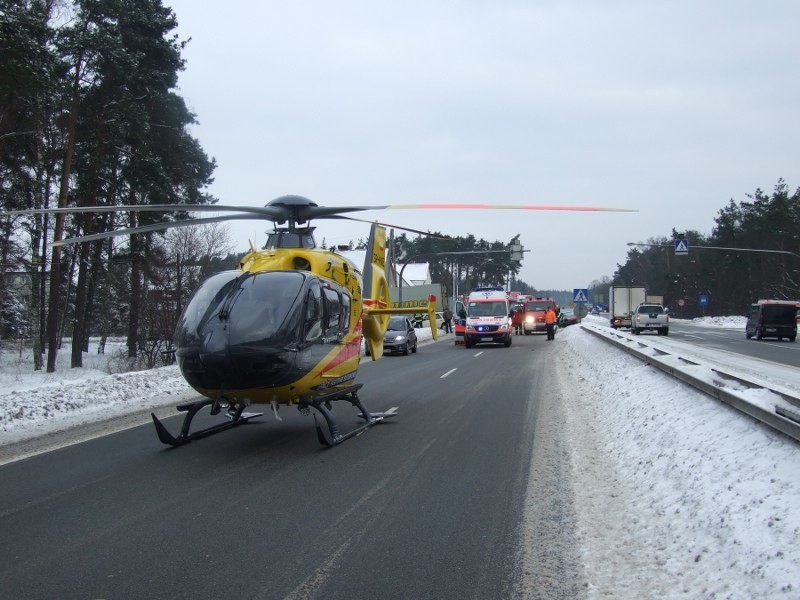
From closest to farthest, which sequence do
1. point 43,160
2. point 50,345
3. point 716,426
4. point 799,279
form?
point 716,426 → point 43,160 → point 50,345 → point 799,279

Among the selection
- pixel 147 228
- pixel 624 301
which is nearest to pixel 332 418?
pixel 147 228

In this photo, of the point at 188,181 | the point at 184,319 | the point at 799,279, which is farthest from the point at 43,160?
the point at 799,279

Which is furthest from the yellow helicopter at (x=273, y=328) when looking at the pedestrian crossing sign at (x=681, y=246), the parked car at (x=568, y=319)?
the parked car at (x=568, y=319)

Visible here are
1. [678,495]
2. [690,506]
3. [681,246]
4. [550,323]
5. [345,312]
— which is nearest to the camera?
[690,506]

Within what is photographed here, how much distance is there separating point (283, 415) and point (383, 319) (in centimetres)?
301

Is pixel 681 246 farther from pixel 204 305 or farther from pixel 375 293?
pixel 204 305

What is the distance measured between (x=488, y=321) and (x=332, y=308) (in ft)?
71.5

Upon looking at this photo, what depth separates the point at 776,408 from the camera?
204 inches

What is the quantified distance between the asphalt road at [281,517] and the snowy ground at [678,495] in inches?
15.0

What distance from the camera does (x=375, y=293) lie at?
475 inches

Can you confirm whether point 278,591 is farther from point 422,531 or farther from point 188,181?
point 188,181

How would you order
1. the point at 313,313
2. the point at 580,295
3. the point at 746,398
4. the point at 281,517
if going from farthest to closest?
the point at 580,295, the point at 313,313, the point at 746,398, the point at 281,517

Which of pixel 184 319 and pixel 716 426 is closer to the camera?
pixel 716 426

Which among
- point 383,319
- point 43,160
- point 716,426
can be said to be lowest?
point 716,426
